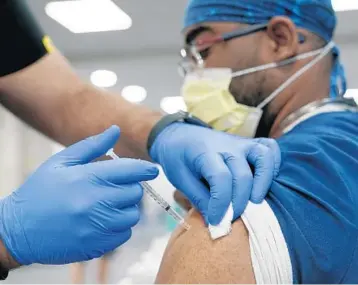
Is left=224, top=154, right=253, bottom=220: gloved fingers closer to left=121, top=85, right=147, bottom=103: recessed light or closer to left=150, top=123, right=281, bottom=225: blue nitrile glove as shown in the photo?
left=150, top=123, right=281, bottom=225: blue nitrile glove

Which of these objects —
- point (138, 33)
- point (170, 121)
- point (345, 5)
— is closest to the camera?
point (170, 121)

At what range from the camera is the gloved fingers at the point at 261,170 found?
40.4 inches

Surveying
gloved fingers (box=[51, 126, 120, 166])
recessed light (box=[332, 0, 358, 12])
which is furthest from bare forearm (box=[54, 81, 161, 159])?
recessed light (box=[332, 0, 358, 12])

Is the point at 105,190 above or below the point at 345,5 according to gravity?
above

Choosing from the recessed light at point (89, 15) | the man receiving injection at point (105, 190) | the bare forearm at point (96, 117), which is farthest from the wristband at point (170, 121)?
the recessed light at point (89, 15)

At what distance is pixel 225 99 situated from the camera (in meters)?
1.60

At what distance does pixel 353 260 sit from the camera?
1.03 meters

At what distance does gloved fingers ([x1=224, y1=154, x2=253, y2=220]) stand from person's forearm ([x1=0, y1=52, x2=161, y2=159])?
601mm

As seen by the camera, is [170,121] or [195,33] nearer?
[170,121]

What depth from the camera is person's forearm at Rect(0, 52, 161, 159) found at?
5.46ft

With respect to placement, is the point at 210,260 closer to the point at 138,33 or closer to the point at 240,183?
the point at 240,183

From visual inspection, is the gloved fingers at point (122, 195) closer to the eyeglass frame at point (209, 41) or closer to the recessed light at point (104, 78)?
the eyeglass frame at point (209, 41)

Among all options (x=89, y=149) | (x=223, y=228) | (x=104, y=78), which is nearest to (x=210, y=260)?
(x=223, y=228)

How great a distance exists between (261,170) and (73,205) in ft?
1.15
